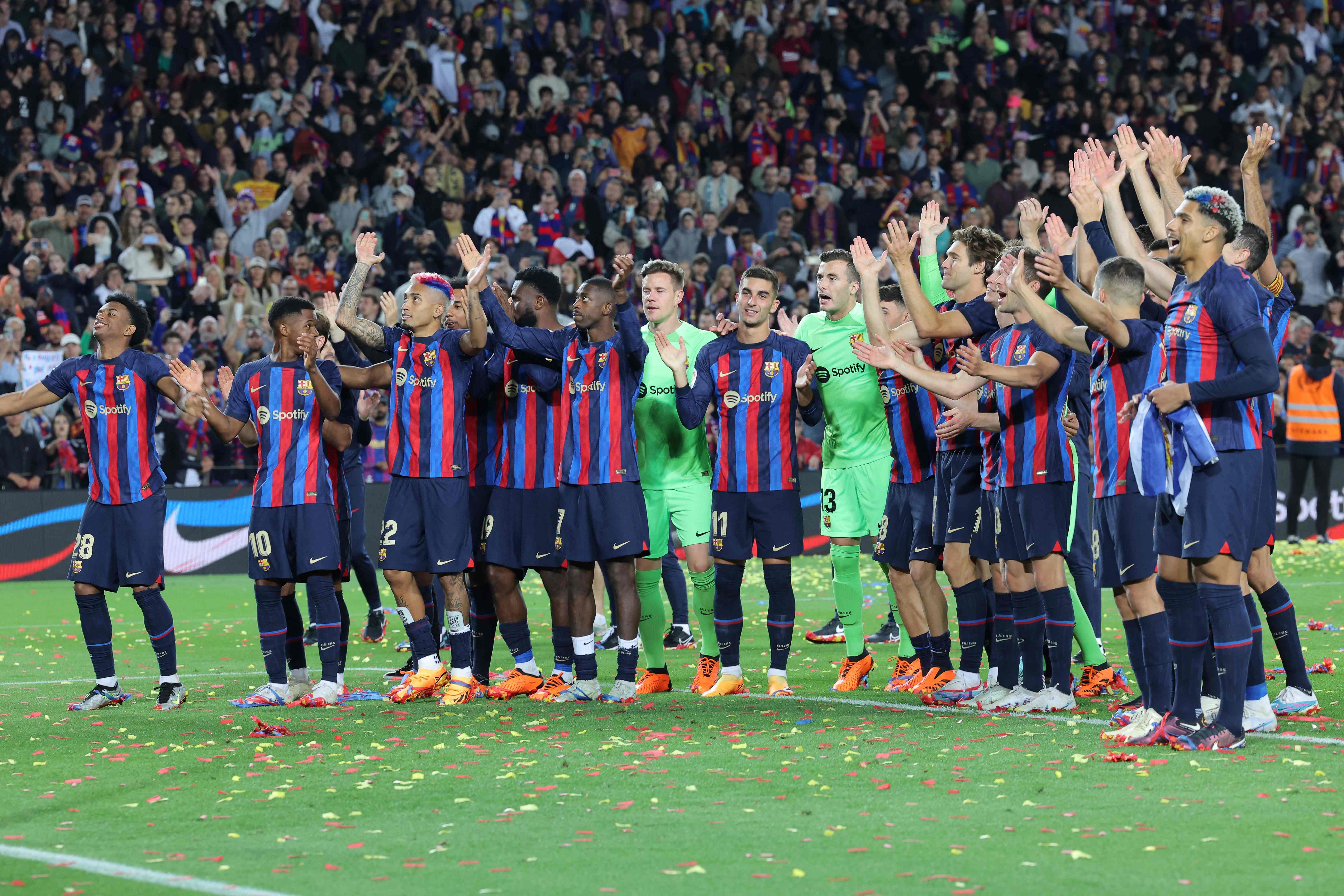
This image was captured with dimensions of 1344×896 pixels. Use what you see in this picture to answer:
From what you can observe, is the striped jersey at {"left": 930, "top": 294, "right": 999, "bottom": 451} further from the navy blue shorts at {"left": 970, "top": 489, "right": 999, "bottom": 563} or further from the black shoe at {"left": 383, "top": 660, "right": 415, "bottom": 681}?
the black shoe at {"left": 383, "top": 660, "right": 415, "bottom": 681}

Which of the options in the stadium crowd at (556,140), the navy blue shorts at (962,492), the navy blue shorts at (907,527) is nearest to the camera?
the navy blue shorts at (962,492)

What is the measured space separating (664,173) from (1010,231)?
5.10 meters

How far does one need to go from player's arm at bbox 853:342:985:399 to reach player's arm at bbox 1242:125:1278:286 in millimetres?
1490

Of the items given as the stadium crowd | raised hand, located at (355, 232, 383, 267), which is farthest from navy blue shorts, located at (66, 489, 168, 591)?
the stadium crowd

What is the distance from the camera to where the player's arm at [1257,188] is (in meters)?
7.79

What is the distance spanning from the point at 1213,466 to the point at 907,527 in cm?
297

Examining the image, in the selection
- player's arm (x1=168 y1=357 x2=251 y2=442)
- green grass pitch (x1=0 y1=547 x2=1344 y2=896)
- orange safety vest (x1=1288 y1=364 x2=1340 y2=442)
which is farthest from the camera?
orange safety vest (x1=1288 y1=364 x2=1340 y2=442)

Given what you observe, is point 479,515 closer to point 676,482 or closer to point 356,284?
point 676,482

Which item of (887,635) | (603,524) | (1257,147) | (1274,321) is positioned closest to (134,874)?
(603,524)

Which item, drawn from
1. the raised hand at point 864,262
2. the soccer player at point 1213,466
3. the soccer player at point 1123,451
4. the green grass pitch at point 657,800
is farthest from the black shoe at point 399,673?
the soccer player at point 1213,466

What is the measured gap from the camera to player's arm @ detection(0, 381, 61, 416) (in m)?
9.27

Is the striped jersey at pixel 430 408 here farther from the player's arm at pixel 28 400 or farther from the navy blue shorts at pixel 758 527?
the player's arm at pixel 28 400

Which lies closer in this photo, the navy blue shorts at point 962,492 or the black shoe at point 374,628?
the navy blue shorts at point 962,492

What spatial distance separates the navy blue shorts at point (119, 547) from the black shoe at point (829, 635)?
16.2ft
